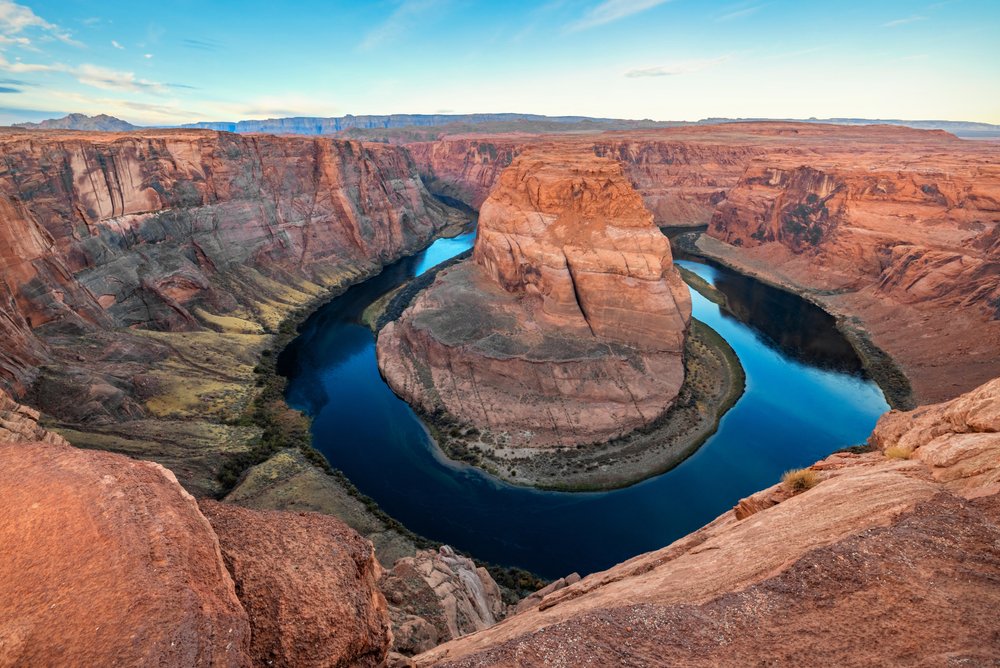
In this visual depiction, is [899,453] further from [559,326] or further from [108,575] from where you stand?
[559,326]

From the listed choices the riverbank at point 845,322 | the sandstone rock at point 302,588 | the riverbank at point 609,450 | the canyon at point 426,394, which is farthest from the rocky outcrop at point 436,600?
the riverbank at point 845,322

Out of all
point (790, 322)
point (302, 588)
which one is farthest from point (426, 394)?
point (790, 322)

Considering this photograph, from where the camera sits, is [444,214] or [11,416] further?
[444,214]

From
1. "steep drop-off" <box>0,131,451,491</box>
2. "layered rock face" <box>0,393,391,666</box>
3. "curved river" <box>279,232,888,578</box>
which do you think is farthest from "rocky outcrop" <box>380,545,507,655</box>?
"steep drop-off" <box>0,131,451,491</box>

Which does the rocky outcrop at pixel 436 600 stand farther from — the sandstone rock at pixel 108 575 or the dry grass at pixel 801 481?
the dry grass at pixel 801 481

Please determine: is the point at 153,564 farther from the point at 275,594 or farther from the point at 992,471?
the point at 992,471

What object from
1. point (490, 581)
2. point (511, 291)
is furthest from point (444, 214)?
point (490, 581)
